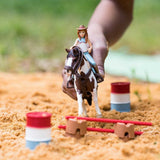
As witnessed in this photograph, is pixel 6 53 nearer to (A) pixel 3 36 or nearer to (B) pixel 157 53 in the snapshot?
(A) pixel 3 36

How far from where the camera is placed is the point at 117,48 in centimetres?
843

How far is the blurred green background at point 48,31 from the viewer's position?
22.1 ft

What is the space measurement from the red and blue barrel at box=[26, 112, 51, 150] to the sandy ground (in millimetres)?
46

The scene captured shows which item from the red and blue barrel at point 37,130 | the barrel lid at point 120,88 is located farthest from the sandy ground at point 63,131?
the barrel lid at point 120,88

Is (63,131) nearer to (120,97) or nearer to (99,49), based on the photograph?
(99,49)

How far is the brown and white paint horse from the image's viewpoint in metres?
2.55

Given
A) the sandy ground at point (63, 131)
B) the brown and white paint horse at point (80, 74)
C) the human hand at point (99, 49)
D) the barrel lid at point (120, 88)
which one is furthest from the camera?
the barrel lid at point (120, 88)

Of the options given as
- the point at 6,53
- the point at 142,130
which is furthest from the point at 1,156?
the point at 6,53

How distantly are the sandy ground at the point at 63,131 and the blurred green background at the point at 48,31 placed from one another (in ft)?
6.20

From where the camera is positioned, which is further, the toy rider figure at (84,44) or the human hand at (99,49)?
the human hand at (99,49)

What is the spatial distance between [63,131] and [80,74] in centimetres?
42

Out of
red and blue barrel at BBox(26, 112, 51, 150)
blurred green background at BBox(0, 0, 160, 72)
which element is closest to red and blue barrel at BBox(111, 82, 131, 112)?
red and blue barrel at BBox(26, 112, 51, 150)

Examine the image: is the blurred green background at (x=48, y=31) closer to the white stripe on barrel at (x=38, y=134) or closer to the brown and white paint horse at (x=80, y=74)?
the brown and white paint horse at (x=80, y=74)

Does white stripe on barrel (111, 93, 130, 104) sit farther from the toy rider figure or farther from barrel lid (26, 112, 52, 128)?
barrel lid (26, 112, 52, 128)
